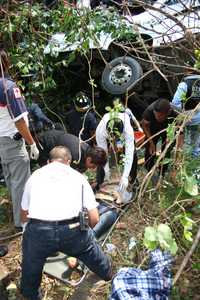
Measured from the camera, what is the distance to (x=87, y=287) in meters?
4.19

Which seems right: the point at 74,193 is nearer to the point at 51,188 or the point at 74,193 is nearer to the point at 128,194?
the point at 51,188

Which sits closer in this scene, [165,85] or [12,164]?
[12,164]

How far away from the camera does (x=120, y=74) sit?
273 inches

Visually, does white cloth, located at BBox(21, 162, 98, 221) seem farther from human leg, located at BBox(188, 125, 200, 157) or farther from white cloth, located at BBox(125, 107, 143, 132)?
human leg, located at BBox(188, 125, 200, 157)

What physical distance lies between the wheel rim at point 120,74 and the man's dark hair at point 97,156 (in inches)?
100

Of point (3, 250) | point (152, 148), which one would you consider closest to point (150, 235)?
point (3, 250)

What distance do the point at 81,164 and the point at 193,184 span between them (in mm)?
2324

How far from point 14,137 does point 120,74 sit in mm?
2835

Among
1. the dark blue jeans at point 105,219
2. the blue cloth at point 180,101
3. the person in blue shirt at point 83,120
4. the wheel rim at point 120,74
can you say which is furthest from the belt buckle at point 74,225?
the wheel rim at point 120,74

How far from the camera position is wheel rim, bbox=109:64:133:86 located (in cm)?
686

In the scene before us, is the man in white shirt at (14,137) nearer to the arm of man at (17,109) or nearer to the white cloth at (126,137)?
the arm of man at (17,109)

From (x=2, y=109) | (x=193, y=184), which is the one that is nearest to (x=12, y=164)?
(x=2, y=109)

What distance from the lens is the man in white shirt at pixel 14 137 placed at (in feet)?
14.0

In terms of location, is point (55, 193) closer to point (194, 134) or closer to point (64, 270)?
point (64, 270)
